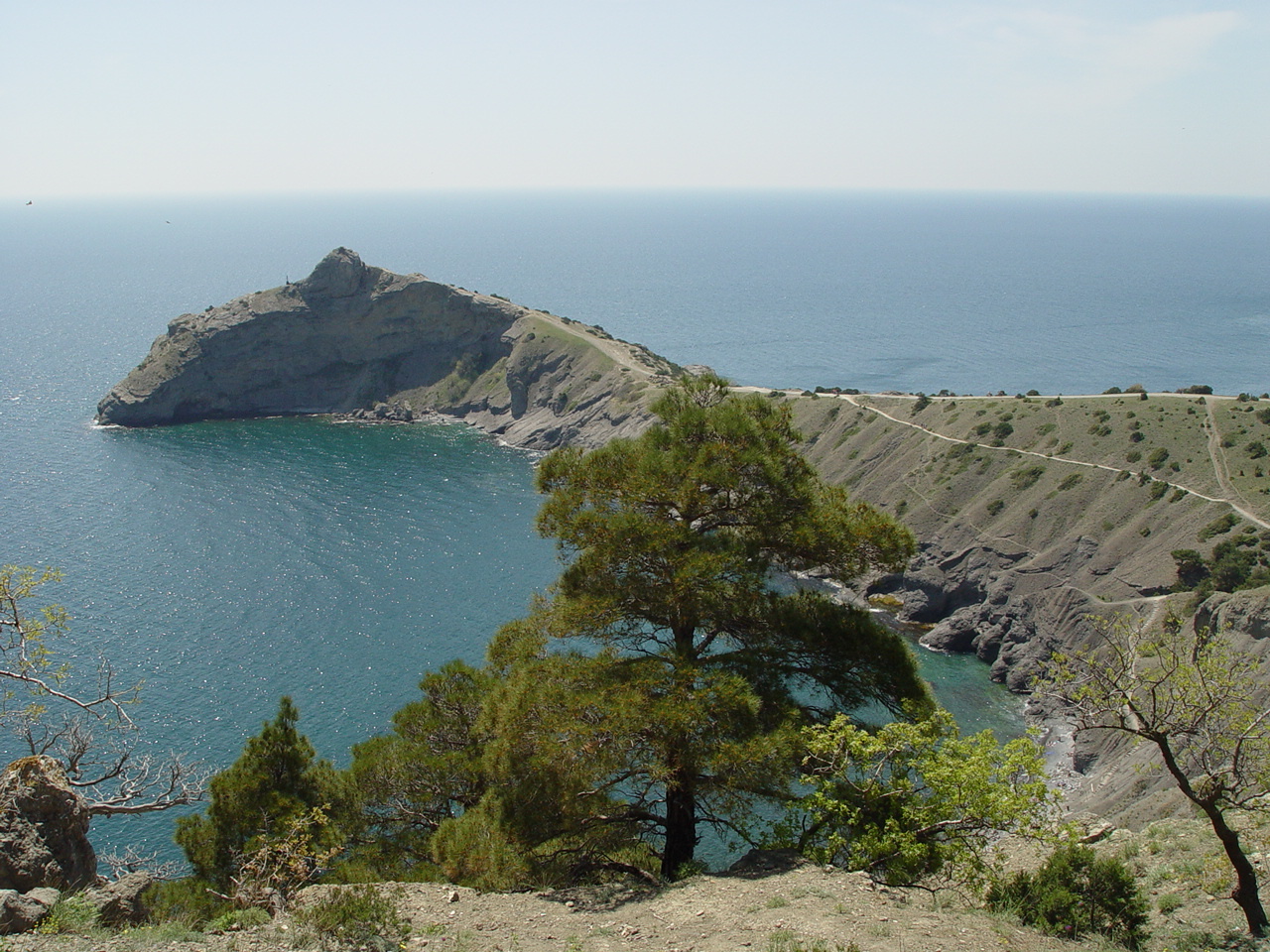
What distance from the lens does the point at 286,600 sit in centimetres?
7138

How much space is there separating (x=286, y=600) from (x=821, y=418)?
6315 centimetres

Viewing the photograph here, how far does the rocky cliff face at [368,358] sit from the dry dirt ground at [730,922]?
4376 inches

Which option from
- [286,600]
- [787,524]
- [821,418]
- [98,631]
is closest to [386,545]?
[286,600]

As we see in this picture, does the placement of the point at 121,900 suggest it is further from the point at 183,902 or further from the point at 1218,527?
the point at 1218,527

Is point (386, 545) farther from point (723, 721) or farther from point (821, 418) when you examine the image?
point (723, 721)

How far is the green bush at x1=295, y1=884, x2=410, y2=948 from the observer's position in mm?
14523

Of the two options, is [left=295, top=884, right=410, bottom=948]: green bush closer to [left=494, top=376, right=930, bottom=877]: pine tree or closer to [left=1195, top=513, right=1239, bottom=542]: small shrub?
[left=494, top=376, right=930, bottom=877]: pine tree

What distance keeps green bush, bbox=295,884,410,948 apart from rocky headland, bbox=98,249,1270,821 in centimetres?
3254

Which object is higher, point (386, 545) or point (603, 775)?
point (603, 775)

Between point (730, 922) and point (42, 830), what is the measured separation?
13.2m

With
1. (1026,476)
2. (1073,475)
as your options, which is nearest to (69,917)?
(1073,475)

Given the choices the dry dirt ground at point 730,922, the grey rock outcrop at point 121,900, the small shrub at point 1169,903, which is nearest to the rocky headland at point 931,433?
the small shrub at point 1169,903

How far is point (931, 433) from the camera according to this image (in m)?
94.4

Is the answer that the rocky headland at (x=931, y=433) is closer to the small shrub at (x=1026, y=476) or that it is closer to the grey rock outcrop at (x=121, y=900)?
the small shrub at (x=1026, y=476)
